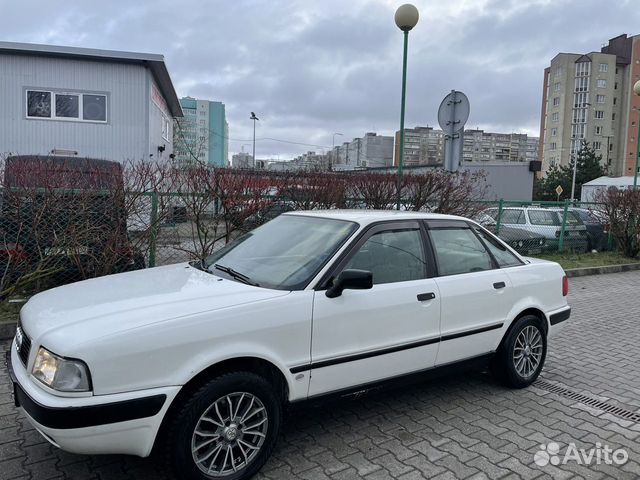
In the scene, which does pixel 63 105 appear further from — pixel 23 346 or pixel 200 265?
pixel 23 346

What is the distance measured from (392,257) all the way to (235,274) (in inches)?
45.3

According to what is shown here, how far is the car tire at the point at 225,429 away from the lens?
270 centimetres

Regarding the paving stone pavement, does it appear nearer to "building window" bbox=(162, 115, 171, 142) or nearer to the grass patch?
the grass patch

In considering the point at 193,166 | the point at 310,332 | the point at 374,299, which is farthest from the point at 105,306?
the point at 193,166

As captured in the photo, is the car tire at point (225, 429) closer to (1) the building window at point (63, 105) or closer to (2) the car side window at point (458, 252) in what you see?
(2) the car side window at point (458, 252)

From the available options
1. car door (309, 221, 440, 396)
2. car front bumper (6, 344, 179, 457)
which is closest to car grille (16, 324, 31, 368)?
car front bumper (6, 344, 179, 457)

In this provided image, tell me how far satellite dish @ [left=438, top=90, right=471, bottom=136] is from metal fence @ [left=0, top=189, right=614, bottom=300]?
289 cm

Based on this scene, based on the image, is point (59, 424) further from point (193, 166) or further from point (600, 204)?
point (600, 204)

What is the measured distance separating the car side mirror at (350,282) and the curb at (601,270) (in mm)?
9037

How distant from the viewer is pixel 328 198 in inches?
343

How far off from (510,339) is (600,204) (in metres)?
11.1

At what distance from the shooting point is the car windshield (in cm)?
338

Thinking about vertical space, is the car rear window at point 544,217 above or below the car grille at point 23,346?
above

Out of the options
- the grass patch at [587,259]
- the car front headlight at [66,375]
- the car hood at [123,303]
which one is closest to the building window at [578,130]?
the grass patch at [587,259]
